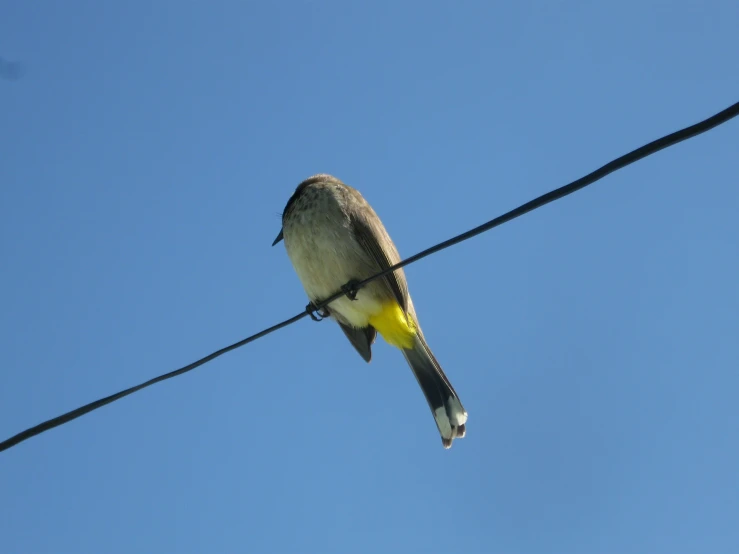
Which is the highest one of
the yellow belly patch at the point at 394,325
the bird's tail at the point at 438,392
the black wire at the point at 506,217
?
the black wire at the point at 506,217

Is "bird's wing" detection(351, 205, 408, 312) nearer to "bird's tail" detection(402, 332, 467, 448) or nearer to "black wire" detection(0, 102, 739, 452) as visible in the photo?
"bird's tail" detection(402, 332, 467, 448)

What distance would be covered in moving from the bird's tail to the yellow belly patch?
0.06 m

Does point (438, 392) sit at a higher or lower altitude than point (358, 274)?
lower

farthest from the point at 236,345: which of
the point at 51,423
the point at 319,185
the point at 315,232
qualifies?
the point at 319,185

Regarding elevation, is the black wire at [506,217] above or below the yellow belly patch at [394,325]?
above

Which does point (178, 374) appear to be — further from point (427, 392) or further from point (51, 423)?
point (427, 392)

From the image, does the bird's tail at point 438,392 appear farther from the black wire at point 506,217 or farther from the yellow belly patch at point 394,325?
the black wire at point 506,217

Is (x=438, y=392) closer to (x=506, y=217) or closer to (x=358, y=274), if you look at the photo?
(x=358, y=274)

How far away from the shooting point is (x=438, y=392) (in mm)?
6516

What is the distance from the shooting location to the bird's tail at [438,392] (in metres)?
6.38

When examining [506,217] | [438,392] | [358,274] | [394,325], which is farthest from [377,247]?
[506,217]

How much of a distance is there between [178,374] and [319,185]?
2.97m

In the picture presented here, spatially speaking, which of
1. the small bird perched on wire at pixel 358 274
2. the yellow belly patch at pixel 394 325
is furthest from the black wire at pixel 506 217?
the yellow belly patch at pixel 394 325

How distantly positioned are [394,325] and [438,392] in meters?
0.59
